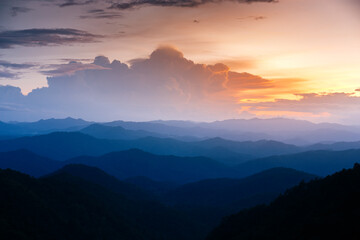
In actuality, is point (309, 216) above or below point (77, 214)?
above

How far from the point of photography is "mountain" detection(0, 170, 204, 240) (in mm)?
103000

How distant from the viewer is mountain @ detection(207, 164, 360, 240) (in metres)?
60.9

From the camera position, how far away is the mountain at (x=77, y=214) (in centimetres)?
10300

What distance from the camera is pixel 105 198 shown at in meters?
156

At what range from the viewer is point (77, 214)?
125m

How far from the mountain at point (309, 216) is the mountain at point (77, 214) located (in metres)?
44.4

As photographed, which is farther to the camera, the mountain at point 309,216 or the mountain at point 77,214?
the mountain at point 77,214

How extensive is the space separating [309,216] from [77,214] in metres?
92.4

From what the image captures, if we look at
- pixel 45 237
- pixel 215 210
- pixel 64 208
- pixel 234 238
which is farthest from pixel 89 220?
pixel 215 210

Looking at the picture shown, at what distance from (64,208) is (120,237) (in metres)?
26.7

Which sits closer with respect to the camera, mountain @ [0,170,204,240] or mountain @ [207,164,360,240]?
mountain @ [207,164,360,240]

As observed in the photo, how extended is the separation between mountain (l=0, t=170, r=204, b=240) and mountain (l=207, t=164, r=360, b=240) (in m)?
44.4

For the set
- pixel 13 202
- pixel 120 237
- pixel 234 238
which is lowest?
pixel 120 237

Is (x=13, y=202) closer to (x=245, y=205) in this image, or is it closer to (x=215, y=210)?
(x=215, y=210)
